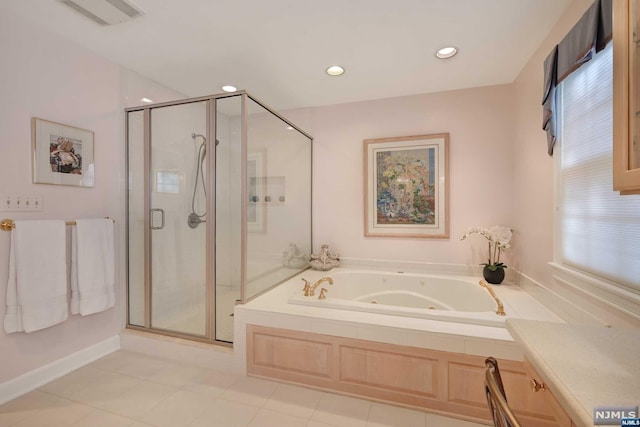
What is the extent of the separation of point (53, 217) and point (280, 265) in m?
1.73

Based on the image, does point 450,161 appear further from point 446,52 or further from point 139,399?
point 139,399

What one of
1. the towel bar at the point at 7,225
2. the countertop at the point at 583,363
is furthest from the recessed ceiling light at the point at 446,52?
the towel bar at the point at 7,225

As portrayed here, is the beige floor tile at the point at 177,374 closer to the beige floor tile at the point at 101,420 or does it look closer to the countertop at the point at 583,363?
the beige floor tile at the point at 101,420

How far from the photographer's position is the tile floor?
5.00 ft

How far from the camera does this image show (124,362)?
2.12 meters

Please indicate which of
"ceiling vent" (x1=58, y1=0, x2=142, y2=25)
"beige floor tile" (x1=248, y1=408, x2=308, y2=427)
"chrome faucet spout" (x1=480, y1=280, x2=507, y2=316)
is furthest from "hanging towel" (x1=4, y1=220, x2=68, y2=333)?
"chrome faucet spout" (x1=480, y1=280, x2=507, y2=316)

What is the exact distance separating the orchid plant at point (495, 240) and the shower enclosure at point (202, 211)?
1.90 m

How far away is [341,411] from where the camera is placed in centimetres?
161

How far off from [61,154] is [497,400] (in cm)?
275

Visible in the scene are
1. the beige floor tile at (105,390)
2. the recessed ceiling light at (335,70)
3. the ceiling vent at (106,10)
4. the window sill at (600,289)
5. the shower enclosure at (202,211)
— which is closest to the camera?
the window sill at (600,289)

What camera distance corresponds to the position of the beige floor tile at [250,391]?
1706 millimetres

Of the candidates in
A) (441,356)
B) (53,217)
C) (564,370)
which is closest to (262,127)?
(53,217)

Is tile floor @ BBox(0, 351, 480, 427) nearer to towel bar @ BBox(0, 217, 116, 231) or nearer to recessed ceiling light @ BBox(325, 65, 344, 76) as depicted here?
towel bar @ BBox(0, 217, 116, 231)

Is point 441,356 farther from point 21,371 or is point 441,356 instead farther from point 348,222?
point 21,371
